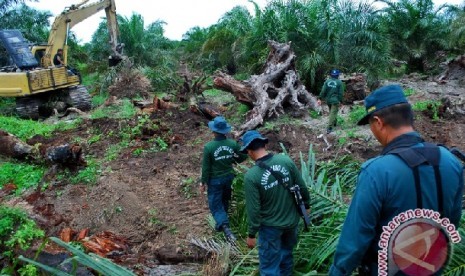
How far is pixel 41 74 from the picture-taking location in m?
13.6

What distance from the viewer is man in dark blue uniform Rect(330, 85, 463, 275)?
208 cm

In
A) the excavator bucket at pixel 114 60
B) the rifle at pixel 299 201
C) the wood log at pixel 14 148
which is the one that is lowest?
the wood log at pixel 14 148

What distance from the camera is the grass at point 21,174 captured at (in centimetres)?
749

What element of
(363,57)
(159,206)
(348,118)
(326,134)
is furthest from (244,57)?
(159,206)

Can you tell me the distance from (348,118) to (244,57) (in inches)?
295

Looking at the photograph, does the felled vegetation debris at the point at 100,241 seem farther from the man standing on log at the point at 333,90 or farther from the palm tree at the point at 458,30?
the palm tree at the point at 458,30

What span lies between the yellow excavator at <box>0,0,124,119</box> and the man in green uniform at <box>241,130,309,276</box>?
38.3 feet

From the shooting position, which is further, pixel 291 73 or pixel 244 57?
pixel 244 57

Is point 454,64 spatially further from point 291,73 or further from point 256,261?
point 256,261

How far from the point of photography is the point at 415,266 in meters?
2.11

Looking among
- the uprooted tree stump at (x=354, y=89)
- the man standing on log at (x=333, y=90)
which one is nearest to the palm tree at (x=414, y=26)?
the uprooted tree stump at (x=354, y=89)

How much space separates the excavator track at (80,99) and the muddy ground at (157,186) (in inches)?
150

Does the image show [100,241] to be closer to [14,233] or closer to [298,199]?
[14,233]
